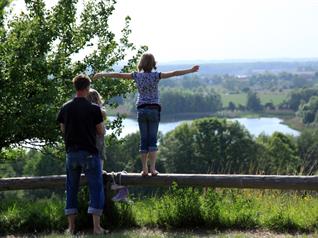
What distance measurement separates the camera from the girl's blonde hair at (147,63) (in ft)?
23.6

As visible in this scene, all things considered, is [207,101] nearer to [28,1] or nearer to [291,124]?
[291,124]

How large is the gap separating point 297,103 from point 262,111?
12086 millimetres

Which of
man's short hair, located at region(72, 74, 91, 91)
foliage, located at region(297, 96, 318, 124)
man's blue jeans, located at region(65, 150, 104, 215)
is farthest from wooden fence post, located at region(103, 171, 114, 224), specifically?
foliage, located at region(297, 96, 318, 124)

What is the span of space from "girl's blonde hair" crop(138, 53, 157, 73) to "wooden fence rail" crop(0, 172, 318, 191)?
1.35m

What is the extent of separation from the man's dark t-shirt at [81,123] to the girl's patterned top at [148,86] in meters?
0.98

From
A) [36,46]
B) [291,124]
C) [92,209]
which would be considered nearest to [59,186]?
[92,209]

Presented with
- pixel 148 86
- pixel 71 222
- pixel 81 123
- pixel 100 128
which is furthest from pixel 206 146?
pixel 81 123

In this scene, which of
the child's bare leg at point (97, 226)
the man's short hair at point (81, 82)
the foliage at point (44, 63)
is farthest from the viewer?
the foliage at point (44, 63)

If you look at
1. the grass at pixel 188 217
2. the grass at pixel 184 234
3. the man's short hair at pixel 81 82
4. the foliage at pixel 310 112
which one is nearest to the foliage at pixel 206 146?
→ the grass at pixel 188 217

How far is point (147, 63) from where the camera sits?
7.21 m

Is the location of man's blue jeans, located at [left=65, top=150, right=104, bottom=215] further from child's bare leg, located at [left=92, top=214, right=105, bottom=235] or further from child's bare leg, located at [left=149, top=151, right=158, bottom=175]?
child's bare leg, located at [left=149, top=151, right=158, bottom=175]

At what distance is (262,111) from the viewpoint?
7682 inches

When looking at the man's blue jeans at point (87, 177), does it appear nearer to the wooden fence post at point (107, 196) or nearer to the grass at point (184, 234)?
the grass at point (184, 234)

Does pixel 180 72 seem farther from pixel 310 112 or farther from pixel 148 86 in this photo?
pixel 310 112
